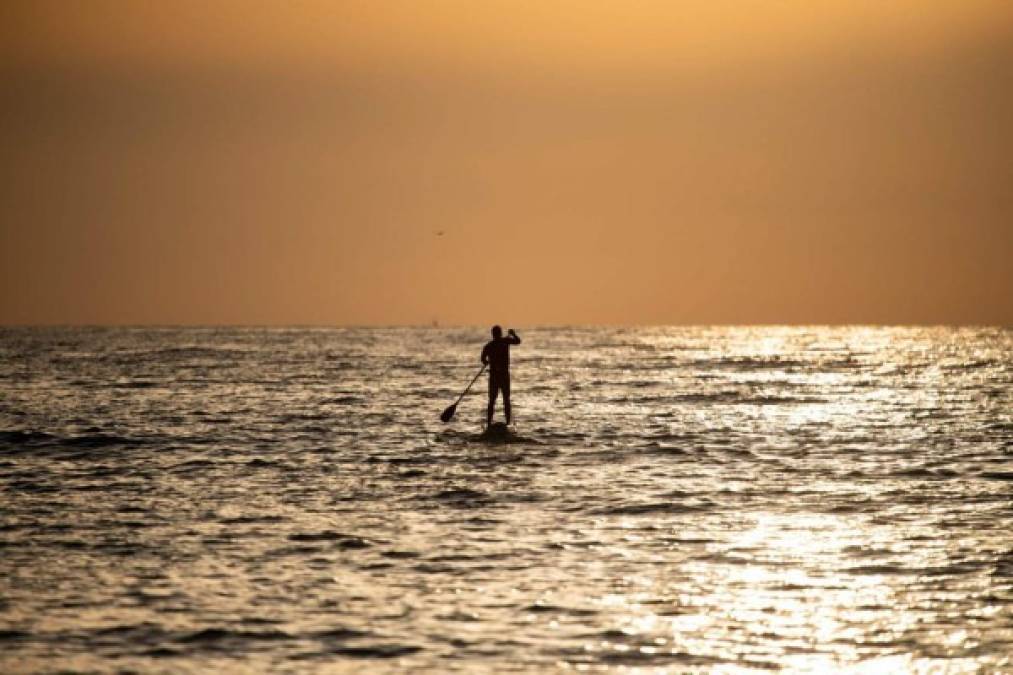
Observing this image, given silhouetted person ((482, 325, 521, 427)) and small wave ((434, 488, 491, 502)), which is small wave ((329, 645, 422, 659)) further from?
silhouetted person ((482, 325, 521, 427))

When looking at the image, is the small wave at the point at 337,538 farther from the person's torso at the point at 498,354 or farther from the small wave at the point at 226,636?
the person's torso at the point at 498,354

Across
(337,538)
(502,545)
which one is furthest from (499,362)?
(502,545)

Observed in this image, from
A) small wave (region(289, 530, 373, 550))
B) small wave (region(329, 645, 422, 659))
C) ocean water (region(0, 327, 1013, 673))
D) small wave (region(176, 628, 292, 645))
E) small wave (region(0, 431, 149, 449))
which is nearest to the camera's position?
small wave (region(329, 645, 422, 659))

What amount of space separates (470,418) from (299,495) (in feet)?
53.1

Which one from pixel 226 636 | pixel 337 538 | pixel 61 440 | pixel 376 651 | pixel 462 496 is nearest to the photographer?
pixel 376 651

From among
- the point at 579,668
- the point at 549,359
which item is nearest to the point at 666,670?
the point at 579,668

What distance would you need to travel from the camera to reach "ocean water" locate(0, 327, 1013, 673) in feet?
→ 36.8

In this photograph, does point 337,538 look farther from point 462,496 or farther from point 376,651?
point 376,651

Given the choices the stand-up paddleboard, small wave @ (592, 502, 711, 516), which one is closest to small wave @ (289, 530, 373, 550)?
small wave @ (592, 502, 711, 516)

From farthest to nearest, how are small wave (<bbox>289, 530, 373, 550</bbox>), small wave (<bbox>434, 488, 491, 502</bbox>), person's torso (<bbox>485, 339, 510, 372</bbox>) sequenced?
person's torso (<bbox>485, 339, 510, 372</bbox>), small wave (<bbox>434, 488, 491, 502</bbox>), small wave (<bbox>289, 530, 373, 550</bbox>)

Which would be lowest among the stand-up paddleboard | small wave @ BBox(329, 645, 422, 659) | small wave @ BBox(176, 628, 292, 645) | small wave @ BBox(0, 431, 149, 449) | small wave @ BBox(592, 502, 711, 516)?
small wave @ BBox(176, 628, 292, 645)

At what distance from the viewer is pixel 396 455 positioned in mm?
26391

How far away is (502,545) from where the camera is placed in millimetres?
15719

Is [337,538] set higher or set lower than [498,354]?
lower
